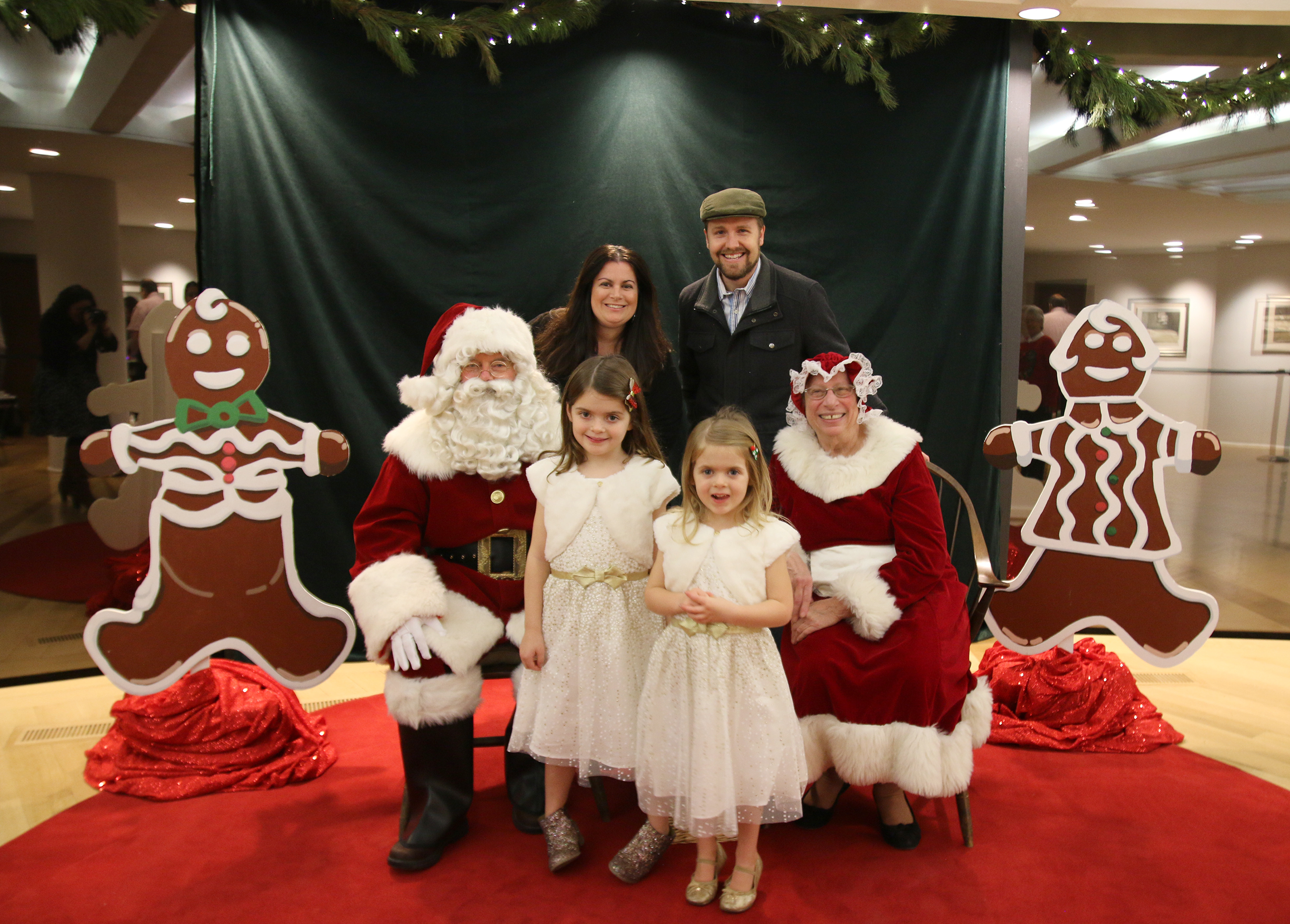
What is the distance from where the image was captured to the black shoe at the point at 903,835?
257 cm

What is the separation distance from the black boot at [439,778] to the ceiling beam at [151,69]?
2.96 m

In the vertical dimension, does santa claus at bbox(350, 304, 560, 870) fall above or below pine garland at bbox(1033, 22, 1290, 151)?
below

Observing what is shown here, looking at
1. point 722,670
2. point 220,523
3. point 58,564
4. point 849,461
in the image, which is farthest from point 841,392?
point 58,564

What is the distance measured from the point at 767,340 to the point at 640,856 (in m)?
1.74

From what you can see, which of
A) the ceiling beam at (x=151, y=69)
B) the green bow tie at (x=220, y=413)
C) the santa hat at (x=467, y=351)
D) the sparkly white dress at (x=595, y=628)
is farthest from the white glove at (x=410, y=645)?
the ceiling beam at (x=151, y=69)

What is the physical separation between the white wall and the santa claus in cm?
300

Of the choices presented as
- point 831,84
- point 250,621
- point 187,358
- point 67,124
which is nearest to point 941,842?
point 250,621

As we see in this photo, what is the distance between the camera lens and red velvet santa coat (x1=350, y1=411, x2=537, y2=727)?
2.53 m

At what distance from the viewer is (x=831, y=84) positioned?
164 inches

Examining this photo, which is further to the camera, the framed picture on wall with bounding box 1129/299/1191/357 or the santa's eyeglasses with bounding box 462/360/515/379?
the framed picture on wall with bounding box 1129/299/1191/357

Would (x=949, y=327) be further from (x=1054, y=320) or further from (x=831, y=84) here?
(x=831, y=84)

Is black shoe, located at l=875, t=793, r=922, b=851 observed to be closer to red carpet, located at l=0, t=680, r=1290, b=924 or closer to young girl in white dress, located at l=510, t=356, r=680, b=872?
red carpet, located at l=0, t=680, r=1290, b=924

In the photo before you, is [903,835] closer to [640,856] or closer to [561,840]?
[640,856]

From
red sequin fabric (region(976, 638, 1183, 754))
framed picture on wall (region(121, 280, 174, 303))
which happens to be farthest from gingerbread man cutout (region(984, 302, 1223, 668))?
framed picture on wall (region(121, 280, 174, 303))
